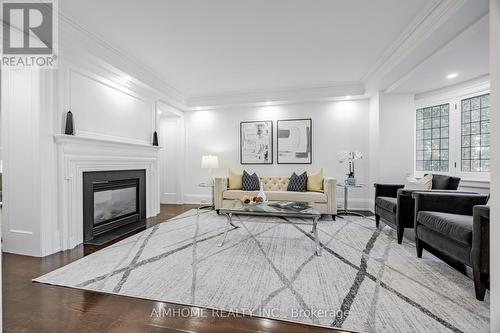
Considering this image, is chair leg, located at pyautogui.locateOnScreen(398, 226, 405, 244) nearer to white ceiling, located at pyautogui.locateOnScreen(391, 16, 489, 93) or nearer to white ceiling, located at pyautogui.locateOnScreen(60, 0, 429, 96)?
white ceiling, located at pyautogui.locateOnScreen(391, 16, 489, 93)

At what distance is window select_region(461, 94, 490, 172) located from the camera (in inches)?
143

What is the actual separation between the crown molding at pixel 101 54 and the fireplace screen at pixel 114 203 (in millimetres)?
1841

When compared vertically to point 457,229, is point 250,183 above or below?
above

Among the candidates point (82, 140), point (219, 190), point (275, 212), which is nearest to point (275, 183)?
point (219, 190)

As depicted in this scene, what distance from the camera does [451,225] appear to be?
2.07 metres

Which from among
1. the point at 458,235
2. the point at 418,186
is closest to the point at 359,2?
the point at 458,235

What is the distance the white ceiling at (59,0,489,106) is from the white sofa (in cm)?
210

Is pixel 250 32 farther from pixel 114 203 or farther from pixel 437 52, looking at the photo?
pixel 114 203

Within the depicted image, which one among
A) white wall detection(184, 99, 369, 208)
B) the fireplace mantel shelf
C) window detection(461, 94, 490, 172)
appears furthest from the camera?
white wall detection(184, 99, 369, 208)

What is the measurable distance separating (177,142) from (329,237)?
4386 mm

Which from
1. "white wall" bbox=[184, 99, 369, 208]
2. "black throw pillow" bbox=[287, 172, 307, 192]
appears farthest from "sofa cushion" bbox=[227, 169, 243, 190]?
"black throw pillow" bbox=[287, 172, 307, 192]

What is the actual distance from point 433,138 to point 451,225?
311 cm

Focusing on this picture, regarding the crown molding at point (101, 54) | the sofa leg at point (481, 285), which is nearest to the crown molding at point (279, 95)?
the crown molding at point (101, 54)

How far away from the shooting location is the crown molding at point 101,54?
2.77 meters
